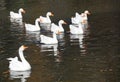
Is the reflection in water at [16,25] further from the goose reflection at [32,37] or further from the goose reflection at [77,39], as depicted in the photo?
the goose reflection at [77,39]

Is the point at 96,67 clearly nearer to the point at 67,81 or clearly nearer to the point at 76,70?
the point at 76,70

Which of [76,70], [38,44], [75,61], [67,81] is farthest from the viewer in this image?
[38,44]

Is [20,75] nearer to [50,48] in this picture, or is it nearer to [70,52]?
[70,52]

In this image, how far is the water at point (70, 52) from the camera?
23359 mm

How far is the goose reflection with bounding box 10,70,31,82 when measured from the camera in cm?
2351

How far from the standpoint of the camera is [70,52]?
28.8 meters

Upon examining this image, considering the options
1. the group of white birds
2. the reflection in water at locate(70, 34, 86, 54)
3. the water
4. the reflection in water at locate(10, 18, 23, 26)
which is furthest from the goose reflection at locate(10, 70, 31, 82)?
the reflection in water at locate(10, 18, 23, 26)

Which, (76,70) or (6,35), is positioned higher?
(6,35)

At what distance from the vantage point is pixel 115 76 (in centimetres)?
2273

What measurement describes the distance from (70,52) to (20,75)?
5396 millimetres

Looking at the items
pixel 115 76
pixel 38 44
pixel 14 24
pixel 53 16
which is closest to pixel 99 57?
pixel 115 76

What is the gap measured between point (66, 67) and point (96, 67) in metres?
1.68

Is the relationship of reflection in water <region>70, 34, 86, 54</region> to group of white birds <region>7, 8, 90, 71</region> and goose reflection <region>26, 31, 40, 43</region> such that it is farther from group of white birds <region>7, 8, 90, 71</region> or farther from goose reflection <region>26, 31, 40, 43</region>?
goose reflection <region>26, 31, 40, 43</region>

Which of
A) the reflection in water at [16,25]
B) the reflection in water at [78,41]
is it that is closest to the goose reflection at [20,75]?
the reflection in water at [78,41]
